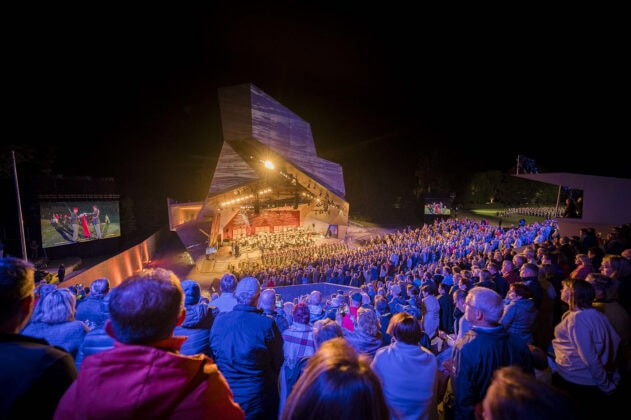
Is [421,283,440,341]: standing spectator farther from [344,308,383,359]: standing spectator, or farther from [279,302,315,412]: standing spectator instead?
[279,302,315,412]: standing spectator

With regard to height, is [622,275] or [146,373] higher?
[146,373]

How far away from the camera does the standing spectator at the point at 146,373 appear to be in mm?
885

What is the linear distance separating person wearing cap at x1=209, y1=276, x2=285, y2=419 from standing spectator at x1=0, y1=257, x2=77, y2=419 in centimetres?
97

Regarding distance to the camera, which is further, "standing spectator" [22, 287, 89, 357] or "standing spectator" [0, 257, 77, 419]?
"standing spectator" [22, 287, 89, 357]

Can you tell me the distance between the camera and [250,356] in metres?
2.03

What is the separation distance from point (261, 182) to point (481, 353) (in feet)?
47.0

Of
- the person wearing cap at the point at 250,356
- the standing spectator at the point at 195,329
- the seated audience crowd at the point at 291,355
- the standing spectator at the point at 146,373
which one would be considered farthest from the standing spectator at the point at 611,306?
the standing spectator at the point at 195,329

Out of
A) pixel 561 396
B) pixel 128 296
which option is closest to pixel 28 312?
pixel 128 296

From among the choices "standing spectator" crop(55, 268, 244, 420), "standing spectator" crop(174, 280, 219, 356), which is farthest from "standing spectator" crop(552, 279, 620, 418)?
"standing spectator" crop(174, 280, 219, 356)

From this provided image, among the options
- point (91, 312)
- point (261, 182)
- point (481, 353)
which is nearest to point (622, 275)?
point (481, 353)

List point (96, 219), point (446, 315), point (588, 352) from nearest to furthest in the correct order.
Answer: point (588, 352) → point (446, 315) → point (96, 219)

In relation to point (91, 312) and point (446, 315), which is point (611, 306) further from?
point (91, 312)

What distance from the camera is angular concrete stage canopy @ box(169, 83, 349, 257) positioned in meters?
13.7

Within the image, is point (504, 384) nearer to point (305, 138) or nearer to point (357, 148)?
point (305, 138)
